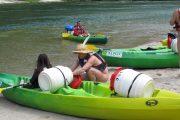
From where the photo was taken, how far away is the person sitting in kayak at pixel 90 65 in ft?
34.9

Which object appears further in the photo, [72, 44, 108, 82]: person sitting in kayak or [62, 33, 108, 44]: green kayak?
[62, 33, 108, 44]: green kayak

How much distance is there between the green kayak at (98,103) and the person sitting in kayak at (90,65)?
58cm

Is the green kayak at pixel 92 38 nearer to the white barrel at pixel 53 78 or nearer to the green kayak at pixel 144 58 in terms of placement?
the green kayak at pixel 144 58

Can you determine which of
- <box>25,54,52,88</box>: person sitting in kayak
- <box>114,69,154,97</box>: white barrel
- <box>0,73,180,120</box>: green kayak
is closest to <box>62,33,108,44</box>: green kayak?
<box>0,73,180,120</box>: green kayak

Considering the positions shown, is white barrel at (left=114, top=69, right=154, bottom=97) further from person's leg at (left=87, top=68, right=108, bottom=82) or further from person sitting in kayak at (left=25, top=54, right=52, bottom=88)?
person sitting in kayak at (left=25, top=54, right=52, bottom=88)

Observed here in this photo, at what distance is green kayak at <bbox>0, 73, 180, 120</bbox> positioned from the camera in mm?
8305

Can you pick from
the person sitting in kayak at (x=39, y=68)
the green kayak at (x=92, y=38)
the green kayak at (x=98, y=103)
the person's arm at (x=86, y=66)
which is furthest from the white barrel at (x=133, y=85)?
the green kayak at (x=92, y=38)

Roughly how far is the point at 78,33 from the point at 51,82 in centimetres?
1810

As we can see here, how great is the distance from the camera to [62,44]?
86.4 feet

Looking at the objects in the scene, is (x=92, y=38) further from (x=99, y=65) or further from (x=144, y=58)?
(x=99, y=65)

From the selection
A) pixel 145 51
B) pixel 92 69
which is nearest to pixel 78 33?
pixel 145 51

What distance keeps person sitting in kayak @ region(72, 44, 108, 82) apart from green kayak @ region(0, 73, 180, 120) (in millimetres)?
578

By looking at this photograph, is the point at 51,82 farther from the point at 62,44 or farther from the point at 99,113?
the point at 62,44

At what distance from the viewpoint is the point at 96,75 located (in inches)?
432
